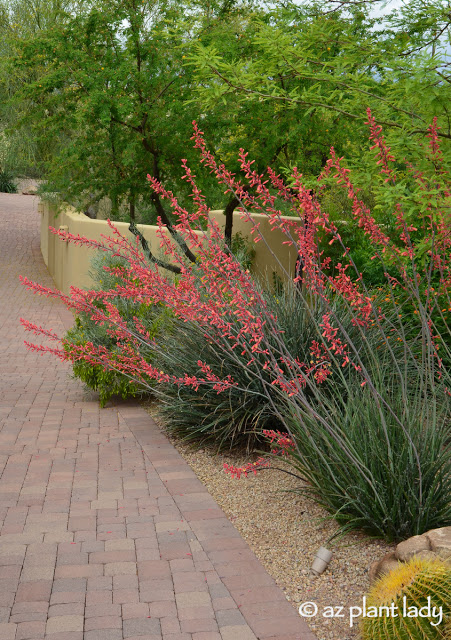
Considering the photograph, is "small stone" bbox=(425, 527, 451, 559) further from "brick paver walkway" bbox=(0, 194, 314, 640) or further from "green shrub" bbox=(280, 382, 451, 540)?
"brick paver walkway" bbox=(0, 194, 314, 640)

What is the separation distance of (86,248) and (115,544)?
1112 cm

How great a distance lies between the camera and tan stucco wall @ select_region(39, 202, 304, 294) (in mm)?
11328

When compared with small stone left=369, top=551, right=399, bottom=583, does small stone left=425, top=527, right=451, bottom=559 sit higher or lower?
higher

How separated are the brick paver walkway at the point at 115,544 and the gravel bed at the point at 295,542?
0.36 ft

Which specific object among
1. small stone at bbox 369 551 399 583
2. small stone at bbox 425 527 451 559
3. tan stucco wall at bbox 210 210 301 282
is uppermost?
tan stucco wall at bbox 210 210 301 282

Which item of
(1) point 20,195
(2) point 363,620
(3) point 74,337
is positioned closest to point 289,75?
(3) point 74,337

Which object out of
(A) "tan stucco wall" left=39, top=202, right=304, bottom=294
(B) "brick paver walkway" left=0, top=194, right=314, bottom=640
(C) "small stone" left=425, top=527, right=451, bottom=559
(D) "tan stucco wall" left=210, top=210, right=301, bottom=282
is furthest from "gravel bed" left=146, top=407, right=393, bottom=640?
(D) "tan stucco wall" left=210, top=210, right=301, bottom=282

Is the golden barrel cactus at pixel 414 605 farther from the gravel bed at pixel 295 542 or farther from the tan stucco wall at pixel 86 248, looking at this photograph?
the tan stucco wall at pixel 86 248

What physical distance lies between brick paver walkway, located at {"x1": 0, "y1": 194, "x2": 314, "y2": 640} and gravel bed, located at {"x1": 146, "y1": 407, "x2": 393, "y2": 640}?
111 millimetres

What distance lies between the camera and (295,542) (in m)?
4.38

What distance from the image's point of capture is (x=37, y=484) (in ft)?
17.7

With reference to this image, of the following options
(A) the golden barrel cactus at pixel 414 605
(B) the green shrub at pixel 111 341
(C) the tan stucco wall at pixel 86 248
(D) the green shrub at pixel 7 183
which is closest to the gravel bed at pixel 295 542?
(A) the golden barrel cactus at pixel 414 605

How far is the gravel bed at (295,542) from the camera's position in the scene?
147 inches

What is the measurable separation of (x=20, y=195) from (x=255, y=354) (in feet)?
125
